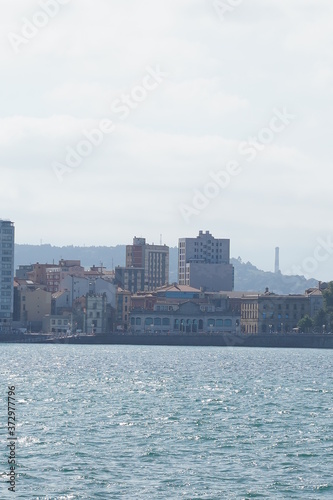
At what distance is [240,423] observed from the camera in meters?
75.0

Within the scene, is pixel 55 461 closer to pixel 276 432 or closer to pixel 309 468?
pixel 309 468

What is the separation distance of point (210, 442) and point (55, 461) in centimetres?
1027

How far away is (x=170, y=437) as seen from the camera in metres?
66.4

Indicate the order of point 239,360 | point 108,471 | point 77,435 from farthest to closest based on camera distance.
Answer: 1. point 239,360
2. point 77,435
3. point 108,471

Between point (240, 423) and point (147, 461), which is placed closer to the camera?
point (147, 461)

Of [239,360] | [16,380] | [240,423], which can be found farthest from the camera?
[239,360]

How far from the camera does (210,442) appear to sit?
211 ft

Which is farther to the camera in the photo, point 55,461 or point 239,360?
point 239,360

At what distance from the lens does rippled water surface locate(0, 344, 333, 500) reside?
51.5m

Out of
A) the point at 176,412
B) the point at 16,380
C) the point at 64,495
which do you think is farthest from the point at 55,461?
the point at 16,380

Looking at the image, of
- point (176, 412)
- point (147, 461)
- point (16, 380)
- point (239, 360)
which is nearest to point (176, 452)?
point (147, 461)

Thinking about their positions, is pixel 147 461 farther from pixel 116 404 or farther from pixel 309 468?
pixel 116 404

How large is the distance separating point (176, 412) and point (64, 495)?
32411mm

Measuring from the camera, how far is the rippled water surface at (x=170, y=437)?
51469mm
